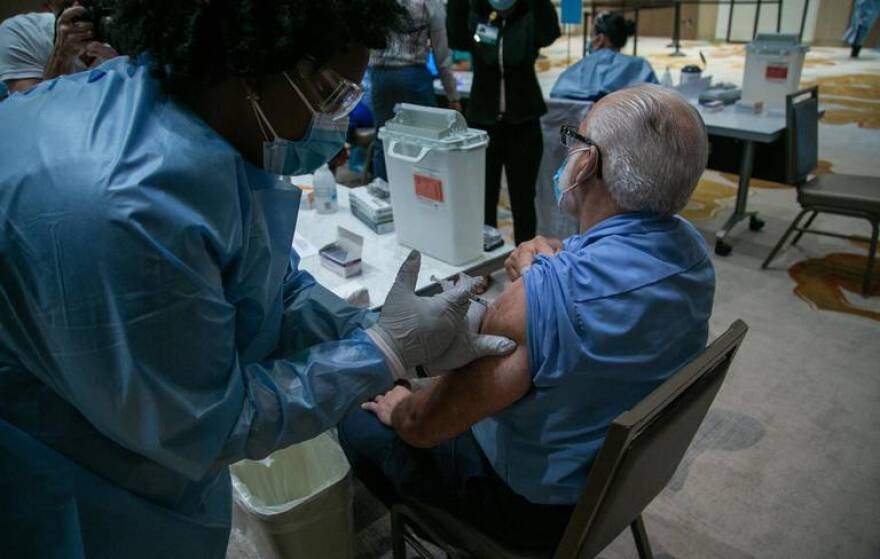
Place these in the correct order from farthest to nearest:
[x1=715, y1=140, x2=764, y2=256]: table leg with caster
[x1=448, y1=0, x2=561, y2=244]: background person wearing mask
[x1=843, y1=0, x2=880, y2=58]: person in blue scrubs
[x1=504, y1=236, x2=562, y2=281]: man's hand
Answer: [x1=843, y1=0, x2=880, y2=58]: person in blue scrubs → [x1=715, y1=140, x2=764, y2=256]: table leg with caster → [x1=448, y1=0, x2=561, y2=244]: background person wearing mask → [x1=504, y1=236, x2=562, y2=281]: man's hand

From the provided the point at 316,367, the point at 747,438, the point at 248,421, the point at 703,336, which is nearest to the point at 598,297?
the point at 703,336

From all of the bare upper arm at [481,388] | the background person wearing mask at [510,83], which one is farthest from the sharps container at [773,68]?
the bare upper arm at [481,388]

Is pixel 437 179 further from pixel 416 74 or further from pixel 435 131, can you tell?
pixel 416 74

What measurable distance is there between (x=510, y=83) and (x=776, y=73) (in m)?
1.53

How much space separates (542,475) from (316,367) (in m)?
0.50

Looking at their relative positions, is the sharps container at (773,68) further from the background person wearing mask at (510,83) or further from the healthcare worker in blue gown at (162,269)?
the healthcare worker in blue gown at (162,269)

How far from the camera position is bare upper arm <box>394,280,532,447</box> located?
1.08m

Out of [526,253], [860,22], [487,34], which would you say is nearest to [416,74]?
[487,34]

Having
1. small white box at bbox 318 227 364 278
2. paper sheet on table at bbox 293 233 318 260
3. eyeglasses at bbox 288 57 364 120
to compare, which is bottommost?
paper sheet on table at bbox 293 233 318 260

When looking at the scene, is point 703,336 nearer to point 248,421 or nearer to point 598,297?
point 598,297

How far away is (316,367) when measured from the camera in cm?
90

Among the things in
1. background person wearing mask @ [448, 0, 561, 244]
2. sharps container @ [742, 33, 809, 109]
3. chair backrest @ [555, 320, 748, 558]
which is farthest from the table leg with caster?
chair backrest @ [555, 320, 748, 558]

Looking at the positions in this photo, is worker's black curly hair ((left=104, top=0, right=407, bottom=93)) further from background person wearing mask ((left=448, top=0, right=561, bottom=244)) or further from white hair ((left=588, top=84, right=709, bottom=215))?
background person wearing mask ((left=448, top=0, right=561, bottom=244))

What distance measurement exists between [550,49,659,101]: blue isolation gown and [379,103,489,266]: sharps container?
1.62m
